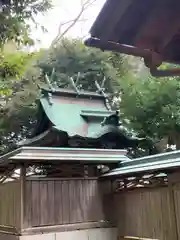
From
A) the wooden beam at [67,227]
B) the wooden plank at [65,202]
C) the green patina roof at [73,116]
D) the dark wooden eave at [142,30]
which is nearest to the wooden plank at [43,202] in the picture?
the wooden beam at [67,227]

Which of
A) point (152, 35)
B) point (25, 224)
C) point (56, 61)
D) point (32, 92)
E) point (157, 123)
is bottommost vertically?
point (25, 224)

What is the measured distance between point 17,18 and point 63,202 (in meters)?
4.17

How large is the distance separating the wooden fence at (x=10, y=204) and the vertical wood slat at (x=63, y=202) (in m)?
0.29

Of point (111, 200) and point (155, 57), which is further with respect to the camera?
point (111, 200)

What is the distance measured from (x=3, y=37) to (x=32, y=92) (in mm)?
7814

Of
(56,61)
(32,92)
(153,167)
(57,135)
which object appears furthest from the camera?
(56,61)

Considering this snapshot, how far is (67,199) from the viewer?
770cm

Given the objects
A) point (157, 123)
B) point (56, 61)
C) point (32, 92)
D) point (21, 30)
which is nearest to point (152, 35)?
point (21, 30)

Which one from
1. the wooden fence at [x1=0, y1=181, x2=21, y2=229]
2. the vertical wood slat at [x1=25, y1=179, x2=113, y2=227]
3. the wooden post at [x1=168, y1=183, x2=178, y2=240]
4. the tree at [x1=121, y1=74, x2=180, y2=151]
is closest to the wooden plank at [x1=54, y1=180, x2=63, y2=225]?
the vertical wood slat at [x1=25, y1=179, x2=113, y2=227]

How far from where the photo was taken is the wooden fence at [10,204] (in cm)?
738

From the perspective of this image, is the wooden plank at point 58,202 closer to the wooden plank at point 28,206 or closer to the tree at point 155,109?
the wooden plank at point 28,206

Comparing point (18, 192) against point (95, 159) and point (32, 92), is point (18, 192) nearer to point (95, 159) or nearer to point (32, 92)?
point (95, 159)

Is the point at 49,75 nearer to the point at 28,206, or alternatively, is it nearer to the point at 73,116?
the point at 73,116

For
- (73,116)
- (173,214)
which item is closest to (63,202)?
(173,214)
